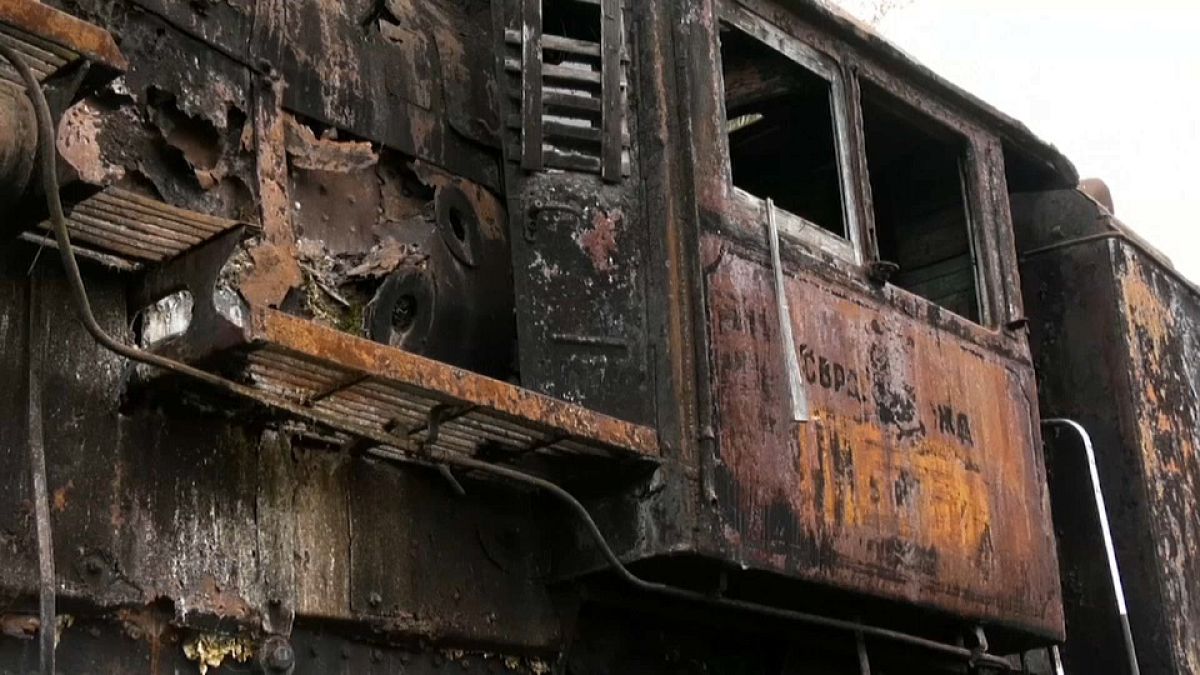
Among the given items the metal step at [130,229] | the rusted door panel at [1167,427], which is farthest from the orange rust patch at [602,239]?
the rusted door panel at [1167,427]

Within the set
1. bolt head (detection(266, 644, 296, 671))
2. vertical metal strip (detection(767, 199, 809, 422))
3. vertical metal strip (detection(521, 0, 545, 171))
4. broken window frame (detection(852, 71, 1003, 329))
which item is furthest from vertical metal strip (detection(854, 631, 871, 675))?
bolt head (detection(266, 644, 296, 671))

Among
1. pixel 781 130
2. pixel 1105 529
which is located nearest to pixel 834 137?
pixel 781 130

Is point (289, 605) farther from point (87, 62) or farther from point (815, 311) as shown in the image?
point (815, 311)

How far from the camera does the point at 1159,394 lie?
8594 millimetres

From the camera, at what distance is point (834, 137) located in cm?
673

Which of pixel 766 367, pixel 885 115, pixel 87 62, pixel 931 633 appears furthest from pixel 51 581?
pixel 885 115

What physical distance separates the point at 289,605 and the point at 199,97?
155 centimetres

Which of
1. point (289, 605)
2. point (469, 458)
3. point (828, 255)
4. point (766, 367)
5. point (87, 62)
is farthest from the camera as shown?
point (828, 255)

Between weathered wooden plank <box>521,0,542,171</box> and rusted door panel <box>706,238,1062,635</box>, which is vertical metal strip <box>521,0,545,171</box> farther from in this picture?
rusted door panel <box>706,238,1062,635</box>

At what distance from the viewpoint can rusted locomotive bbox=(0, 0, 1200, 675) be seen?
4379 mm

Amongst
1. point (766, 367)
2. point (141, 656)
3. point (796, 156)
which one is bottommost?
point (141, 656)

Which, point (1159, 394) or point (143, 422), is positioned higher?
point (1159, 394)

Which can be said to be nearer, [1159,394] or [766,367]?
[766,367]

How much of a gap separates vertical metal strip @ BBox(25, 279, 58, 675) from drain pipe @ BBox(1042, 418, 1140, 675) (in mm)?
5030
